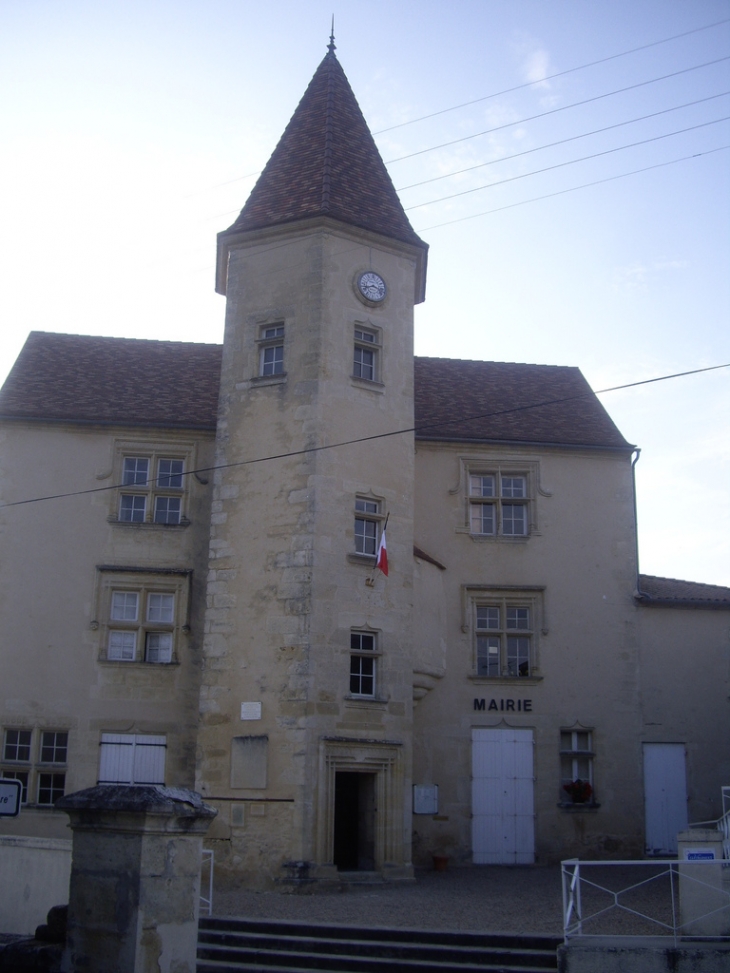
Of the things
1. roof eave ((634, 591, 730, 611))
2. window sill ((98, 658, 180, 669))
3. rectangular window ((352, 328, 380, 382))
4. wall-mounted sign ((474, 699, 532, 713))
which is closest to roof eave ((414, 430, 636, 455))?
rectangular window ((352, 328, 380, 382))

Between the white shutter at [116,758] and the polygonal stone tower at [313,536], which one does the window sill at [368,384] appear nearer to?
the polygonal stone tower at [313,536]

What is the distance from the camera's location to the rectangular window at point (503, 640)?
2302 cm

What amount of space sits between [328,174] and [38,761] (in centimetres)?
1277

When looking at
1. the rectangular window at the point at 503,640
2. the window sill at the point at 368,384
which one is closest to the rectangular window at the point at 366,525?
the window sill at the point at 368,384

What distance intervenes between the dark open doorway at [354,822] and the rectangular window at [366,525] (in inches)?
157

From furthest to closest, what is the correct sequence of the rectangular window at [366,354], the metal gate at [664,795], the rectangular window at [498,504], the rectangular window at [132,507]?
the rectangular window at [498,504] → the rectangular window at [132,507] → the metal gate at [664,795] → the rectangular window at [366,354]

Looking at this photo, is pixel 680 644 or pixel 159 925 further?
pixel 680 644

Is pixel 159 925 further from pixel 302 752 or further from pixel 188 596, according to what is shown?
pixel 188 596

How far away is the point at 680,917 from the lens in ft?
39.5

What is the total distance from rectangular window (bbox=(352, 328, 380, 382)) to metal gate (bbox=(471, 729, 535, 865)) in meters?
7.53

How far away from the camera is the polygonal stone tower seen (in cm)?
1852

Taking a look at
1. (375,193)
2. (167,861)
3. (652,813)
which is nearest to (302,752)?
(652,813)

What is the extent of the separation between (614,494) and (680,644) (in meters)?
3.45

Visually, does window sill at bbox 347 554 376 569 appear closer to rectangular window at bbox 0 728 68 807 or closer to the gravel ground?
the gravel ground
